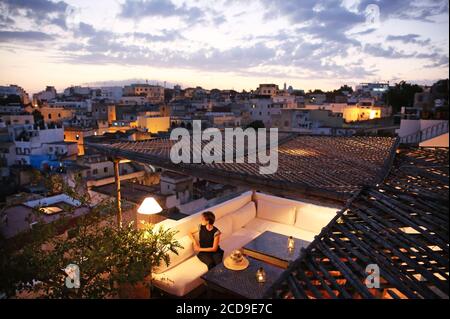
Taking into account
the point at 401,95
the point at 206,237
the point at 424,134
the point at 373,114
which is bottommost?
the point at 206,237

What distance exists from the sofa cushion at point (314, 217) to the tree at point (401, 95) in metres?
33.8

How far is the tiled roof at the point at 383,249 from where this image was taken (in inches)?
76.3

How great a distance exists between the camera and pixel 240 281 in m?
4.09

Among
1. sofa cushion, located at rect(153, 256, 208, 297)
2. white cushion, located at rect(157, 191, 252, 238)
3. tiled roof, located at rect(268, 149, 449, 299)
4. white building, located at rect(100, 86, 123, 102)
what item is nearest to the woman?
sofa cushion, located at rect(153, 256, 208, 297)

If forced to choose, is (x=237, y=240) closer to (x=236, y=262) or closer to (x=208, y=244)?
(x=208, y=244)

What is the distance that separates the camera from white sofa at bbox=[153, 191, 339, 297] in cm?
482

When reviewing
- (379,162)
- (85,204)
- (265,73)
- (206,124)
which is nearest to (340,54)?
(206,124)

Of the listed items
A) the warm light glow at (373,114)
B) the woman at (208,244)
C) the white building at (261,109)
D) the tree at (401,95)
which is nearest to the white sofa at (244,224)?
the woman at (208,244)

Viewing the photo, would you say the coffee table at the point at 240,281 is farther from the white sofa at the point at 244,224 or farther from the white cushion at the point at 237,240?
the white cushion at the point at 237,240

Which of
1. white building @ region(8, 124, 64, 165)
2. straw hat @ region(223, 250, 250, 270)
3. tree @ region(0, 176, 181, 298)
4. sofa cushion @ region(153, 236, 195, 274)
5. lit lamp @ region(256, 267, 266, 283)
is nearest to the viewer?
tree @ region(0, 176, 181, 298)

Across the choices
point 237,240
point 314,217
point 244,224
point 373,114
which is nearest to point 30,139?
point 244,224

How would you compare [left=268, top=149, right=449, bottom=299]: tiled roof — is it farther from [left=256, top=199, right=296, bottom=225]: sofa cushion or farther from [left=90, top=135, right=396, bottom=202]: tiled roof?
[left=256, top=199, right=296, bottom=225]: sofa cushion

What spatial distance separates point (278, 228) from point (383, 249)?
4324mm

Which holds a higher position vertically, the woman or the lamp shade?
the lamp shade
